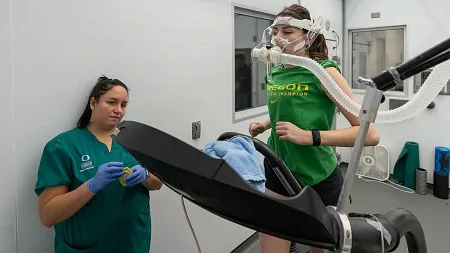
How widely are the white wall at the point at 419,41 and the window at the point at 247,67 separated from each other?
154cm

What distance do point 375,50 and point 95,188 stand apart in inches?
180

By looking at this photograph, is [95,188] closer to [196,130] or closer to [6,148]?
[6,148]

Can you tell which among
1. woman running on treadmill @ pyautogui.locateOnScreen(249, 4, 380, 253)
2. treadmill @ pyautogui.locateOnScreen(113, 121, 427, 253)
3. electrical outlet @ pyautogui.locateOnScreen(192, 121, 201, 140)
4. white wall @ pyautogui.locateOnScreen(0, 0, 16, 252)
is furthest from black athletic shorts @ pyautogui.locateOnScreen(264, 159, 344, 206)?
white wall @ pyautogui.locateOnScreen(0, 0, 16, 252)

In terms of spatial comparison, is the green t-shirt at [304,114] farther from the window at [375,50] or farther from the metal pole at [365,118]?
the window at [375,50]

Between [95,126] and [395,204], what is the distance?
3446 mm

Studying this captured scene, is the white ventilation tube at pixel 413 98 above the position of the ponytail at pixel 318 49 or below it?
below

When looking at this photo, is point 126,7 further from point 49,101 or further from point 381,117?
point 381,117

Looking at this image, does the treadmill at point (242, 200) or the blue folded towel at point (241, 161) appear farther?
the blue folded towel at point (241, 161)

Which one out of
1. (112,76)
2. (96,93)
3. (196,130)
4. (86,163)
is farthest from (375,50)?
(86,163)

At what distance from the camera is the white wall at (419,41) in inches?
151

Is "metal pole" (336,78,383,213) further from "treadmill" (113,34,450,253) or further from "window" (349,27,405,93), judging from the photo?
"window" (349,27,405,93)

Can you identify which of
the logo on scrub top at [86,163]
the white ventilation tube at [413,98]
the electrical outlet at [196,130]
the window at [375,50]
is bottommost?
the logo on scrub top at [86,163]

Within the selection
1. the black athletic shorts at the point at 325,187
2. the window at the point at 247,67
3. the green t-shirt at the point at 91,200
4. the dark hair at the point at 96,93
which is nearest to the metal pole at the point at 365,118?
the black athletic shorts at the point at 325,187

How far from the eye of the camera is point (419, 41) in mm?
3988
